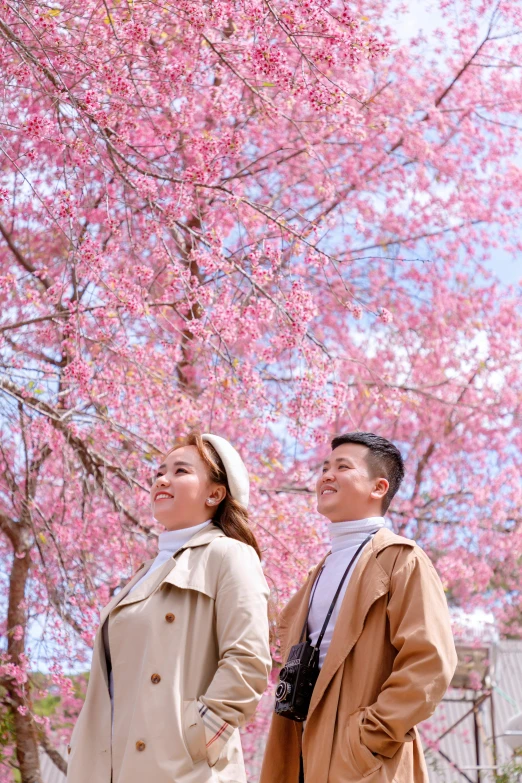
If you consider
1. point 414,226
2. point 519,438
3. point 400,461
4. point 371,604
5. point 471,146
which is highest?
point 471,146

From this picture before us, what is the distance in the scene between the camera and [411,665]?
2.34 m

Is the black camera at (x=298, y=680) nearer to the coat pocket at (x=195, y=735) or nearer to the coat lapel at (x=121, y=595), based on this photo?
the coat pocket at (x=195, y=735)

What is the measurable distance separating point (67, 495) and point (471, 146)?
17.8 ft

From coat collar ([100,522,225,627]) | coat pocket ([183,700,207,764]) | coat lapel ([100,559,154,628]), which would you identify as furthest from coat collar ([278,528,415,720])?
coat lapel ([100,559,154,628])

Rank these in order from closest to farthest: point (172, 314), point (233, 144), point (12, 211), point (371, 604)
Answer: point (371, 604)
point (233, 144)
point (12, 211)
point (172, 314)

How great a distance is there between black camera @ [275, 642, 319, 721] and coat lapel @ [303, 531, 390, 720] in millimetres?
58

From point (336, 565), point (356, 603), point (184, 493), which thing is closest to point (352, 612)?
point (356, 603)

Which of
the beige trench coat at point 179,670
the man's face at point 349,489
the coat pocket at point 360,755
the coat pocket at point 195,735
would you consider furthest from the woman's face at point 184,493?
the coat pocket at point 360,755

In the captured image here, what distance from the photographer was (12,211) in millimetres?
6176

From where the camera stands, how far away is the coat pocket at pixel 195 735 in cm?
232

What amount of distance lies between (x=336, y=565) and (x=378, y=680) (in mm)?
407

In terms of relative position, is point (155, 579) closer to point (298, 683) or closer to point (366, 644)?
point (298, 683)

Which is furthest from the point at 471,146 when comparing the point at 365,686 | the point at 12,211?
the point at 365,686

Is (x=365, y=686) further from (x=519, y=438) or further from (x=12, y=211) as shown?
(x=519, y=438)
